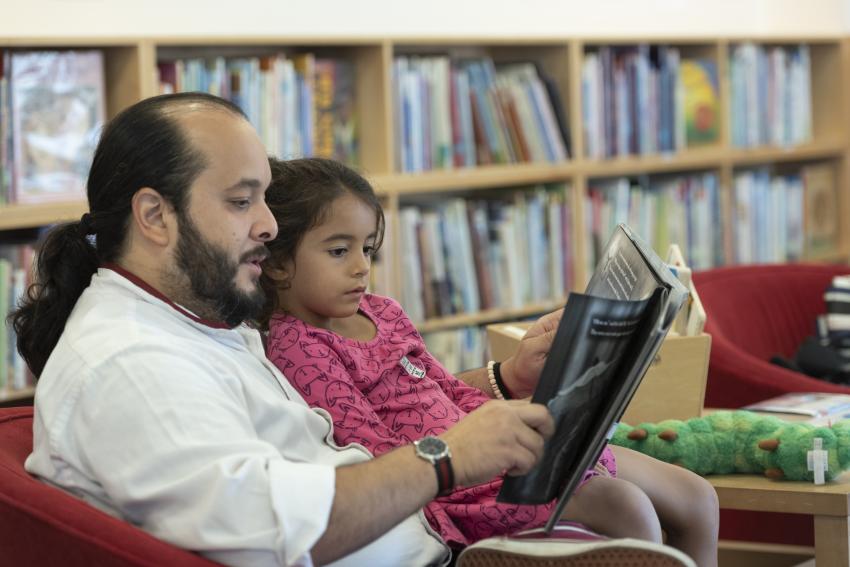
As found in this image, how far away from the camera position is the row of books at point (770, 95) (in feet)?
14.9

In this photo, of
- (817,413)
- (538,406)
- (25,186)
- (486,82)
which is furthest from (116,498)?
(486,82)

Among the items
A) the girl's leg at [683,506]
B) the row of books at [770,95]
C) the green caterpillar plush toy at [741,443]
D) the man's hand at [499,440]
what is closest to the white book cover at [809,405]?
the green caterpillar plush toy at [741,443]

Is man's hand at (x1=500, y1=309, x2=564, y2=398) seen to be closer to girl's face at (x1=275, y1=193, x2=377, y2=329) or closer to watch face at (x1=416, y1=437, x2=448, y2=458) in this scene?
girl's face at (x1=275, y1=193, x2=377, y2=329)

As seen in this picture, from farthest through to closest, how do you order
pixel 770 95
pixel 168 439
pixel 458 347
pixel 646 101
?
pixel 770 95
pixel 646 101
pixel 458 347
pixel 168 439

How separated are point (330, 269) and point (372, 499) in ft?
1.70

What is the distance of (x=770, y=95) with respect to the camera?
15.3 feet

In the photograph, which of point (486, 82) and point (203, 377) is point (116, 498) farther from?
point (486, 82)

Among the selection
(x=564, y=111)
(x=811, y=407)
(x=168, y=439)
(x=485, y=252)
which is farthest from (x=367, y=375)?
(x=564, y=111)

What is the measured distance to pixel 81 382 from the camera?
138cm

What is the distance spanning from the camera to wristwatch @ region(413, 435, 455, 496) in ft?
4.60

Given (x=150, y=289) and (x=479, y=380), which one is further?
(x=479, y=380)

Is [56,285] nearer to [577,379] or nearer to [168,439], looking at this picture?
[168,439]

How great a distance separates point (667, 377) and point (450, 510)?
0.75m

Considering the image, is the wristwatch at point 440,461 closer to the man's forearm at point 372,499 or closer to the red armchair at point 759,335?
the man's forearm at point 372,499
